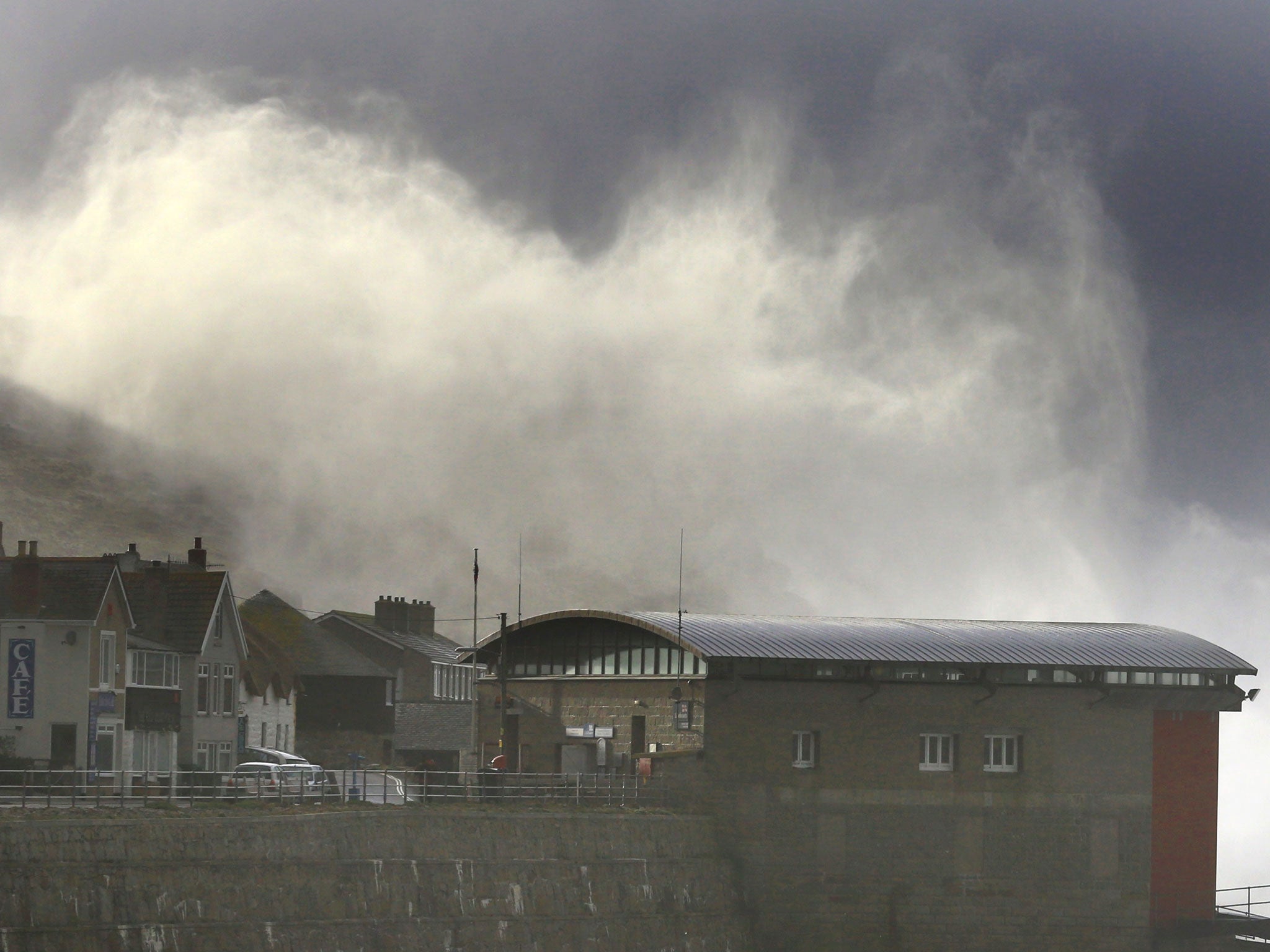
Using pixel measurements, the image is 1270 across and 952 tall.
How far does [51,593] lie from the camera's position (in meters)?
62.6

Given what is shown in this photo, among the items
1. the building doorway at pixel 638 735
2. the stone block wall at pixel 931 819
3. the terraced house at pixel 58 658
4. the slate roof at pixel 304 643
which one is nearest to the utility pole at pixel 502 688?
the building doorway at pixel 638 735

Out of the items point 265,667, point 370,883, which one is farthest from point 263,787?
point 265,667

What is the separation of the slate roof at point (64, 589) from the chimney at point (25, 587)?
4cm

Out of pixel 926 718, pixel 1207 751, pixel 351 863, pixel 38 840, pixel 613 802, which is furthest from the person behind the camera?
pixel 1207 751

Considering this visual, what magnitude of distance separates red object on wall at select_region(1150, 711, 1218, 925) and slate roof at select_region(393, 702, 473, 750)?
37.4 m

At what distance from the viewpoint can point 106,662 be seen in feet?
211

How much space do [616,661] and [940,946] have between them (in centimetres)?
1359

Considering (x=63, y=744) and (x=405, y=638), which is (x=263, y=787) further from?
(x=405, y=638)

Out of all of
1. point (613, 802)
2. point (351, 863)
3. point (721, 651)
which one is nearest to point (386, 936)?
point (351, 863)

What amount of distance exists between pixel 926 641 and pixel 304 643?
50775mm

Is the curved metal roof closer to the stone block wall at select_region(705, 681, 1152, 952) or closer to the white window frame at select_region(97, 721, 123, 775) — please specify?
the stone block wall at select_region(705, 681, 1152, 952)

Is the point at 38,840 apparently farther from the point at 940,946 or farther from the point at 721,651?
the point at 940,946

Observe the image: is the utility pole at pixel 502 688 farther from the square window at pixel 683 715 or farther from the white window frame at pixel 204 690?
the white window frame at pixel 204 690

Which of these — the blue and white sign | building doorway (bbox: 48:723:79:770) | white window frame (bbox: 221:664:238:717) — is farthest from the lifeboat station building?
white window frame (bbox: 221:664:238:717)
